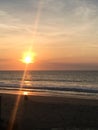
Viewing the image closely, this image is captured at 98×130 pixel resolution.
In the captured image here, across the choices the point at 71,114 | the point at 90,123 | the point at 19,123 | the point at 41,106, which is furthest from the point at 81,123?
the point at 41,106

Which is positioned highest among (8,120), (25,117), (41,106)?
(8,120)

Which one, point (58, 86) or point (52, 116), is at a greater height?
point (52, 116)

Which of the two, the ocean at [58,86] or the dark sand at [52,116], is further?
the ocean at [58,86]

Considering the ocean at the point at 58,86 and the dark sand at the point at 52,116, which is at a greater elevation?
the dark sand at the point at 52,116

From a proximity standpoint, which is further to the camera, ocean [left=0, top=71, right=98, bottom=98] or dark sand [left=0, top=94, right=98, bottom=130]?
ocean [left=0, top=71, right=98, bottom=98]

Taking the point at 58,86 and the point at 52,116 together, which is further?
the point at 58,86

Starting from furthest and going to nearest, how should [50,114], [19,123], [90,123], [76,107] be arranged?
[76,107] < [50,114] < [90,123] < [19,123]

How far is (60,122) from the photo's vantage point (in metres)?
15.5

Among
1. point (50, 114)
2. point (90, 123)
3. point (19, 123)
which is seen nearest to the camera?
point (19, 123)

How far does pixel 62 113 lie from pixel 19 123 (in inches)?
171

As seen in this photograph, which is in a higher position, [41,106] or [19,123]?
[19,123]

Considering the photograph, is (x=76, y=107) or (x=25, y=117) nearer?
(x=25, y=117)

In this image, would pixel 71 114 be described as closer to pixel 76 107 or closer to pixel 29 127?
pixel 76 107

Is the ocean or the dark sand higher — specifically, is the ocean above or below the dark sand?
below
